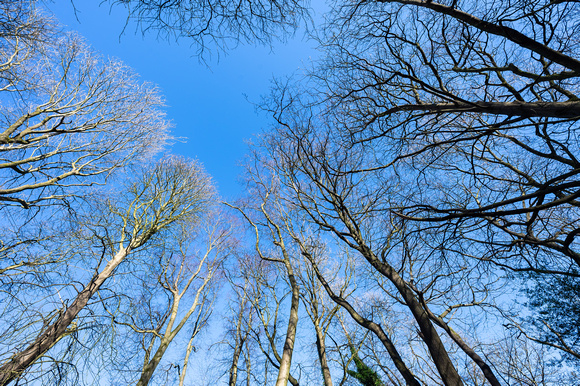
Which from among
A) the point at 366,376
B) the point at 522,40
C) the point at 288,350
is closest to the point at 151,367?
the point at 288,350

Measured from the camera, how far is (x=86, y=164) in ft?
19.2

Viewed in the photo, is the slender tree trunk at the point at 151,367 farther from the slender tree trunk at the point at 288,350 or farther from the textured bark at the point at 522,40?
the textured bark at the point at 522,40

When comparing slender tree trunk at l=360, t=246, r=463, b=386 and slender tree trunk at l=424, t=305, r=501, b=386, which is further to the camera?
slender tree trunk at l=424, t=305, r=501, b=386

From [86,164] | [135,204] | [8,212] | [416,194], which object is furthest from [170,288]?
[416,194]

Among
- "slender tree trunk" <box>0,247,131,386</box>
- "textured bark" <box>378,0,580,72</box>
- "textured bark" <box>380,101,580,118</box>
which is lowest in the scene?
"slender tree trunk" <box>0,247,131,386</box>

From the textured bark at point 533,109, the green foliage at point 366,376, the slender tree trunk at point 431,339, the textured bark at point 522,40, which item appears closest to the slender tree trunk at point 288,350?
the slender tree trunk at point 431,339

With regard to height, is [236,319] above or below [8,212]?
above

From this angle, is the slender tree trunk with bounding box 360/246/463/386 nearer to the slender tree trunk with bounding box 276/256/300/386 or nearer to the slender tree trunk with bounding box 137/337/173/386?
the slender tree trunk with bounding box 276/256/300/386

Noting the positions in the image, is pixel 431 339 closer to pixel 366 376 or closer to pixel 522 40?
pixel 522 40

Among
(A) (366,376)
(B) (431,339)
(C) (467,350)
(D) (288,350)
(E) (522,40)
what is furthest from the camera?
(A) (366,376)

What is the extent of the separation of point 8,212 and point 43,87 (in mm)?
2738

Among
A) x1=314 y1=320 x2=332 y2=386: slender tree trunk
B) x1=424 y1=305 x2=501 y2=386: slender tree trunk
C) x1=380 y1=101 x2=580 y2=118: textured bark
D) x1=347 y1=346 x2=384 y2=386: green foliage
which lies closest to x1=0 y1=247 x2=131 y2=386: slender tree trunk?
x1=380 y1=101 x2=580 y2=118: textured bark

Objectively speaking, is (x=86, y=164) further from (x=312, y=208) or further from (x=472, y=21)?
(x=472, y=21)

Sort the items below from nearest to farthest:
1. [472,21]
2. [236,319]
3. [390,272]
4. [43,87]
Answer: [472,21]
[390,272]
[43,87]
[236,319]
